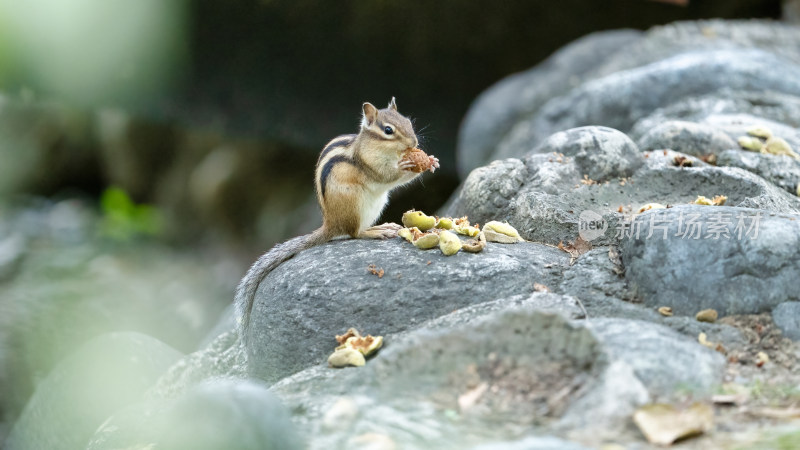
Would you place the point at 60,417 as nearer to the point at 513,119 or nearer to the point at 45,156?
the point at 513,119

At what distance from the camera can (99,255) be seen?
1220 centimetres

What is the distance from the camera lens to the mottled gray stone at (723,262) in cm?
368

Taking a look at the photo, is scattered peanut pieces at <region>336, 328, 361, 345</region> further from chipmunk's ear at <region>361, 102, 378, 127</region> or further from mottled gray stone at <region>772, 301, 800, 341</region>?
mottled gray stone at <region>772, 301, 800, 341</region>

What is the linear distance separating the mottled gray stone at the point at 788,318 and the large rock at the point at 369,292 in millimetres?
1028

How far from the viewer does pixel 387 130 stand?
498 centimetres

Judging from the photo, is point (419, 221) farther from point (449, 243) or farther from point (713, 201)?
point (713, 201)

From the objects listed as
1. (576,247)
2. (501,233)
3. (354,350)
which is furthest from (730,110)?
(354,350)

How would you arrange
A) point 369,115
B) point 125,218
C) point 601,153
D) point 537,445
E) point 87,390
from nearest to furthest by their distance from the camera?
1. point 537,445
2. point 369,115
3. point 601,153
4. point 87,390
5. point 125,218

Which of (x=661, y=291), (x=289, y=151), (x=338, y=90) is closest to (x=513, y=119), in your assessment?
(x=338, y=90)

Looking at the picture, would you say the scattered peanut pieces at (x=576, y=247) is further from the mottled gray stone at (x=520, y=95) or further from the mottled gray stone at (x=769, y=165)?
the mottled gray stone at (x=520, y=95)

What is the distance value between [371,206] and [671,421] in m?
2.51

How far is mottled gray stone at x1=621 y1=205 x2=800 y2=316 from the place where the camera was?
368 cm

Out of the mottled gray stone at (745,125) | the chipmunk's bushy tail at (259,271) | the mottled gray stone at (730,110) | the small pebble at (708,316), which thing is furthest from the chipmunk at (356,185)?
the mottled gray stone at (730,110)

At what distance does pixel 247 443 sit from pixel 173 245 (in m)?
10.8
